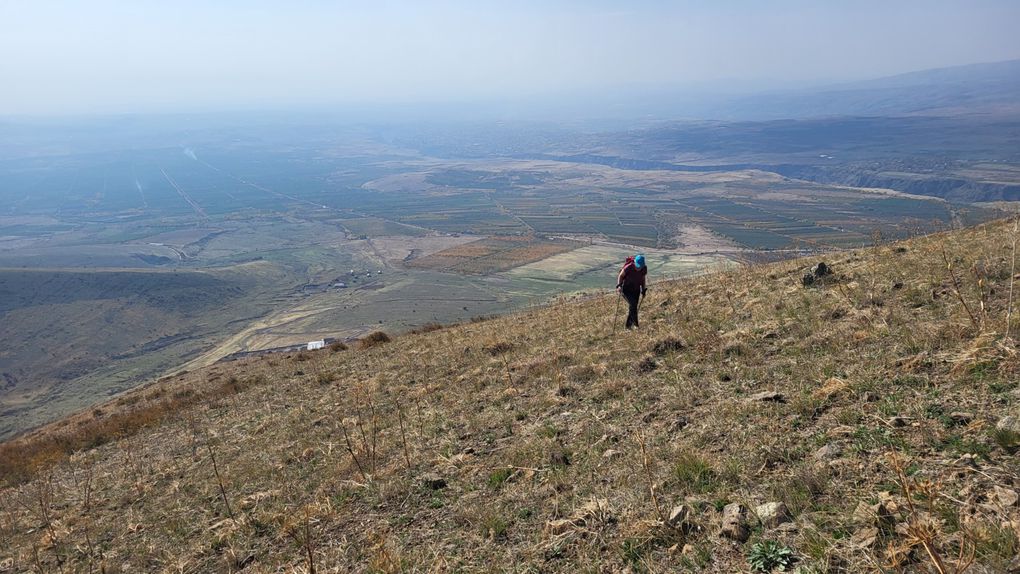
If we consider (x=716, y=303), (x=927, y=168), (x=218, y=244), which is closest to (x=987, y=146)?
(x=927, y=168)

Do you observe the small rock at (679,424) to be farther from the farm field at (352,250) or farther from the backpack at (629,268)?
the farm field at (352,250)

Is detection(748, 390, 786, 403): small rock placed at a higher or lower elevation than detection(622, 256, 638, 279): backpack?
lower

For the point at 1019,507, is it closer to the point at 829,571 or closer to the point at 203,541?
the point at 829,571

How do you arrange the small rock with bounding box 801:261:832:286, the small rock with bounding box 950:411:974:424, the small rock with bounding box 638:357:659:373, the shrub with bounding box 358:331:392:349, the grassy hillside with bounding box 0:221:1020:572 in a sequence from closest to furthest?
the grassy hillside with bounding box 0:221:1020:572
the small rock with bounding box 950:411:974:424
the small rock with bounding box 638:357:659:373
the small rock with bounding box 801:261:832:286
the shrub with bounding box 358:331:392:349

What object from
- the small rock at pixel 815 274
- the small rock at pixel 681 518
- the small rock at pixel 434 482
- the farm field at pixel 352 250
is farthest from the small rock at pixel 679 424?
the farm field at pixel 352 250

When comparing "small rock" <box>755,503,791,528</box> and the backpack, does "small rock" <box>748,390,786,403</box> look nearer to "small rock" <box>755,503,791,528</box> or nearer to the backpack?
"small rock" <box>755,503,791,528</box>

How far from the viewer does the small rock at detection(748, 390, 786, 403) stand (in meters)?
6.31

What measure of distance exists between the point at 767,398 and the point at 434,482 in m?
4.31

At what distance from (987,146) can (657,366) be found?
729 ft

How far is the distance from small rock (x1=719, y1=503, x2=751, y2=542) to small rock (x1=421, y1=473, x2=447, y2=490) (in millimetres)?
3557

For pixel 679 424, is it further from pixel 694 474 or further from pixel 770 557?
pixel 770 557

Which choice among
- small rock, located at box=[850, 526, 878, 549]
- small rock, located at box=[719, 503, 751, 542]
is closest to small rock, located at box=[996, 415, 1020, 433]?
small rock, located at box=[850, 526, 878, 549]

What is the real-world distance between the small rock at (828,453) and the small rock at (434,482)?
423 centimetres

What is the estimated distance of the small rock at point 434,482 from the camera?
665cm
